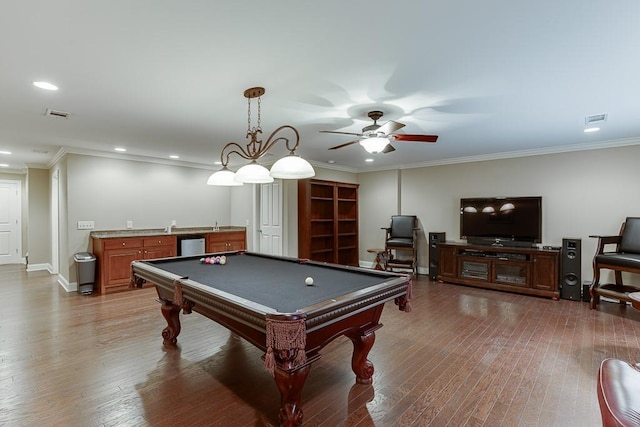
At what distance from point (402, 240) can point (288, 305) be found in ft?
16.1

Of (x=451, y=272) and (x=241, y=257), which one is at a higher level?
(x=241, y=257)

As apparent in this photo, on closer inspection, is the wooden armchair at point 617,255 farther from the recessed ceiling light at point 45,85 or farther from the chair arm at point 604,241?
the recessed ceiling light at point 45,85

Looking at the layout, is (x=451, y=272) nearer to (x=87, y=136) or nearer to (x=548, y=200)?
(x=548, y=200)

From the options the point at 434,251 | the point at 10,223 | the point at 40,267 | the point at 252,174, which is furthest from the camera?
the point at 10,223

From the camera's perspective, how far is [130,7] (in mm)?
1655

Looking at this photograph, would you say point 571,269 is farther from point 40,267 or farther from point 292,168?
point 40,267

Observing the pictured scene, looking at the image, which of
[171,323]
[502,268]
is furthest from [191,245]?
[502,268]

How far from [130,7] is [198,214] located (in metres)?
5.52

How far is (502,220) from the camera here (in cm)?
544

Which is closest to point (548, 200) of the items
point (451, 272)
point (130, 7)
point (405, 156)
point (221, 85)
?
point (451, 272)

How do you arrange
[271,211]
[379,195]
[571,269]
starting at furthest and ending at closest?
1. [379,195]
2. [271,211]
3. [571,269]

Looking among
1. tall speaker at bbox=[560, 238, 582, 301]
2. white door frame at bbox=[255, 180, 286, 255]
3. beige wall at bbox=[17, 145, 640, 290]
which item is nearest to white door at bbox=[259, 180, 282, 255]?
white door frame at bbox=[255, 180, 286, 255]

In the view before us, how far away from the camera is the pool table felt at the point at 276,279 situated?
2.07 meters

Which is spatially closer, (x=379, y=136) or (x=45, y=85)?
(x=45, y=85)
